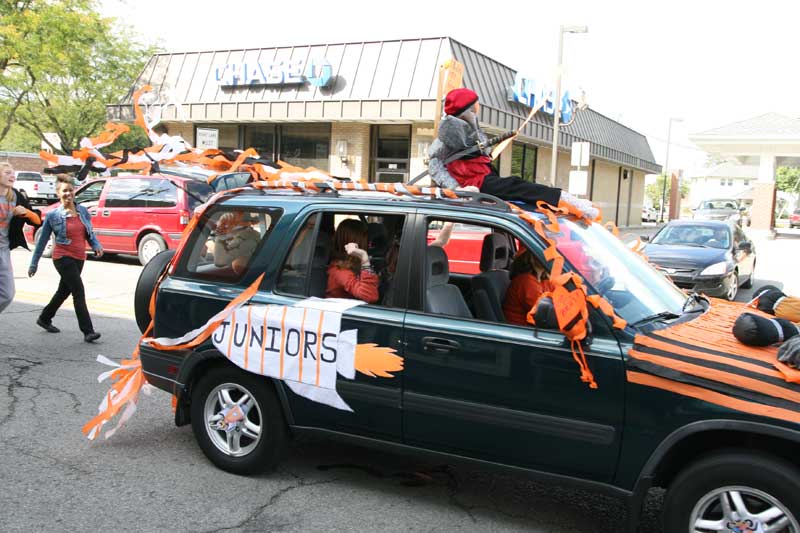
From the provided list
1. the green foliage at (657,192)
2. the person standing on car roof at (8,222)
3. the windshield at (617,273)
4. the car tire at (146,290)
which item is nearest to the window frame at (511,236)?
the windshield at (617,273)

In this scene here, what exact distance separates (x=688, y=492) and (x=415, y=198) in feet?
6.58

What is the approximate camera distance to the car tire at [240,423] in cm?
399

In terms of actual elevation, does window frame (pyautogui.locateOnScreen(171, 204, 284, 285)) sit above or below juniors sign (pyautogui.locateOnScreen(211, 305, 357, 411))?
above

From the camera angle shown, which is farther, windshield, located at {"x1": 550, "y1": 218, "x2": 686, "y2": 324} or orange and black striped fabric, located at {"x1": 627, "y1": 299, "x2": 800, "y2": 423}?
windshield, located at {"x1": 550, "y1": 218, "x2": 686, "y2": 324}

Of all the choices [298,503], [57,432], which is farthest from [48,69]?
[298,503]

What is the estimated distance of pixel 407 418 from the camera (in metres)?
3.57

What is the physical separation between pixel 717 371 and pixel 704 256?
9.78 meters

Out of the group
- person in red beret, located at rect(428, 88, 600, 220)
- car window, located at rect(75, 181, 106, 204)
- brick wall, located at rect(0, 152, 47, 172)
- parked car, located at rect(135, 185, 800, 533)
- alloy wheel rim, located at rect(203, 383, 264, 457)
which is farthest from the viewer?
brick wall, located at rect(0, 152, 47, 172)

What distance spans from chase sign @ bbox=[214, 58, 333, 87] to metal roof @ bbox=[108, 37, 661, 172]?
20 cm

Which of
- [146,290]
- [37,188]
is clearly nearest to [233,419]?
[146,290]

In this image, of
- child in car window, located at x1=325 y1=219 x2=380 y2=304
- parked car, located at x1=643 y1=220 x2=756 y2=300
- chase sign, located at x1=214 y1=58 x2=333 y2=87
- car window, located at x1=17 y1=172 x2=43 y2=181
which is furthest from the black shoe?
car window, located at x1=17 y1=172 x2=43 y2=181

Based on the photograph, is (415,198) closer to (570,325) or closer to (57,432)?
(570,325)

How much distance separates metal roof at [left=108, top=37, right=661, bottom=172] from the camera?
21094 mm

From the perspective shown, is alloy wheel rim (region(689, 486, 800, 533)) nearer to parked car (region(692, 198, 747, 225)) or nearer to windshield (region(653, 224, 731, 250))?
windshield (region(653, 224, 731, 250))
